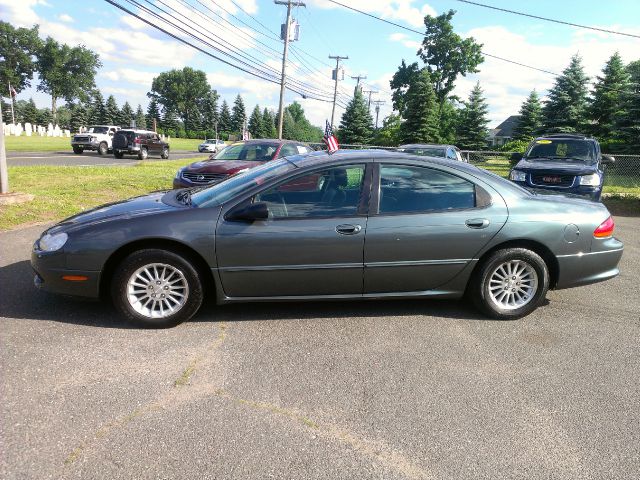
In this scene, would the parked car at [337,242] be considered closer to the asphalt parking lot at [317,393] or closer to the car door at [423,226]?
the car door at [423,226]

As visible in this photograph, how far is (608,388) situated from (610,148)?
84.4 ft

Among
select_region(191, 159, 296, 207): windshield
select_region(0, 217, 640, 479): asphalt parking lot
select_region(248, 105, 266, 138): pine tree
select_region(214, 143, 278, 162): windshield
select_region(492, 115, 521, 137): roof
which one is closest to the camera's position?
select_region(0, 217, 640, 479): asphalt parking lot

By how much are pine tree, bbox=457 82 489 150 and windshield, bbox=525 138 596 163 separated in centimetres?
2656

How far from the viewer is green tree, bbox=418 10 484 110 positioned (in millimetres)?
49219

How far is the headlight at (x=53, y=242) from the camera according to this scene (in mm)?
3781

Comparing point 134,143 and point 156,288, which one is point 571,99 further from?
point 156,288

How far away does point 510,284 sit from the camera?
14.0ft

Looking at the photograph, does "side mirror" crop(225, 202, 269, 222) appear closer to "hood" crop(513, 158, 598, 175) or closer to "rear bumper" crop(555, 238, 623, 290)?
"rear bumper" crop(555, 238, 623, 290)

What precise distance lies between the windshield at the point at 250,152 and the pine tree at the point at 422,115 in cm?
3079

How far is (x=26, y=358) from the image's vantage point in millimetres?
3256

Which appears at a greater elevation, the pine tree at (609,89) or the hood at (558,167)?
the pine tree at (609,89)

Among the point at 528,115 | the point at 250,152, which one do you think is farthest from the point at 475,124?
the point at 250,152

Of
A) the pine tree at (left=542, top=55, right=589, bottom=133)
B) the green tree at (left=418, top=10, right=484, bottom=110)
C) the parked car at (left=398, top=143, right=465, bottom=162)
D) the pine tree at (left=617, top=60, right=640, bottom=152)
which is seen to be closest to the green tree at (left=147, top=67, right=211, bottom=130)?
the green tree at (left=418, top=10, right=484, bottom=110)

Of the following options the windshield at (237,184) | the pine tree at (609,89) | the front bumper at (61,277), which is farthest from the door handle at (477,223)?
the pine tree at (609,89)
